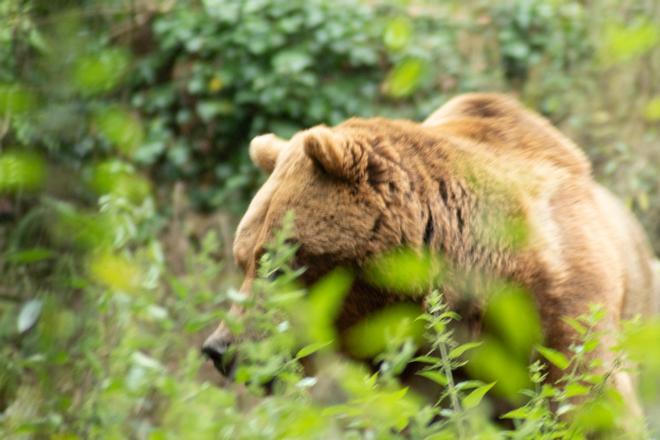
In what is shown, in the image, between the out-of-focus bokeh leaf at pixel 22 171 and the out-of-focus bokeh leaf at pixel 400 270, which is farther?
the out-of-focus bokeh leaf at pixel 400 270

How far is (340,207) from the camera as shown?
10.9 ft

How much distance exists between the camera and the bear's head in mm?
3293

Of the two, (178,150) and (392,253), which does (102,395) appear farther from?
(178,150)

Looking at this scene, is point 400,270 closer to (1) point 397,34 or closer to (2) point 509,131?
(2) point 509,131

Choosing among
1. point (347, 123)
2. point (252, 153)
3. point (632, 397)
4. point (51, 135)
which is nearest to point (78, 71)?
point (51, 135)

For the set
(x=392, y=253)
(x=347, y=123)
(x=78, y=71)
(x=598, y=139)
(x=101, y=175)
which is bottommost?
(x=598, y=139)

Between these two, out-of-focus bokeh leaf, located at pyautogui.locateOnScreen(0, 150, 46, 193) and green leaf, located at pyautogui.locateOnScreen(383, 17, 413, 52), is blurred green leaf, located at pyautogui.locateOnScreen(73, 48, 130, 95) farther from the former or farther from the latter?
green leaf, located at pyautogui.locateOnScreen(383, 17, 413, 52)

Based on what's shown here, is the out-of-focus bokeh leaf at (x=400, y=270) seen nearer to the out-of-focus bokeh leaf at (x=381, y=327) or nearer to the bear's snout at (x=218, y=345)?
the out-of-focus bokeh leaf at (x=381, y=327)

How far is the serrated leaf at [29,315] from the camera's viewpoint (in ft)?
7.48

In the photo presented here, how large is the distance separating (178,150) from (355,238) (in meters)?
3.87

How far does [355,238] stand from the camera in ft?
10.8

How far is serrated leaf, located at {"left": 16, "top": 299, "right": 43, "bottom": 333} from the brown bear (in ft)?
3.08

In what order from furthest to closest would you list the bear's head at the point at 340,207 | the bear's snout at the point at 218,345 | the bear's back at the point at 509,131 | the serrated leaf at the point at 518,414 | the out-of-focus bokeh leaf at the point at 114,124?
the bear's back at the point at 509,131 → the bear's head at the point at 340,207 → the bear's snout at the point at 218,345 → the out-of-focus bokeh leaf at the point at 114,124 → the serrated leaf at the point at 518,414

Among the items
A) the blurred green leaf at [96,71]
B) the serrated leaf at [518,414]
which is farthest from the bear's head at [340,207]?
the serrated leaf at [518,414]
